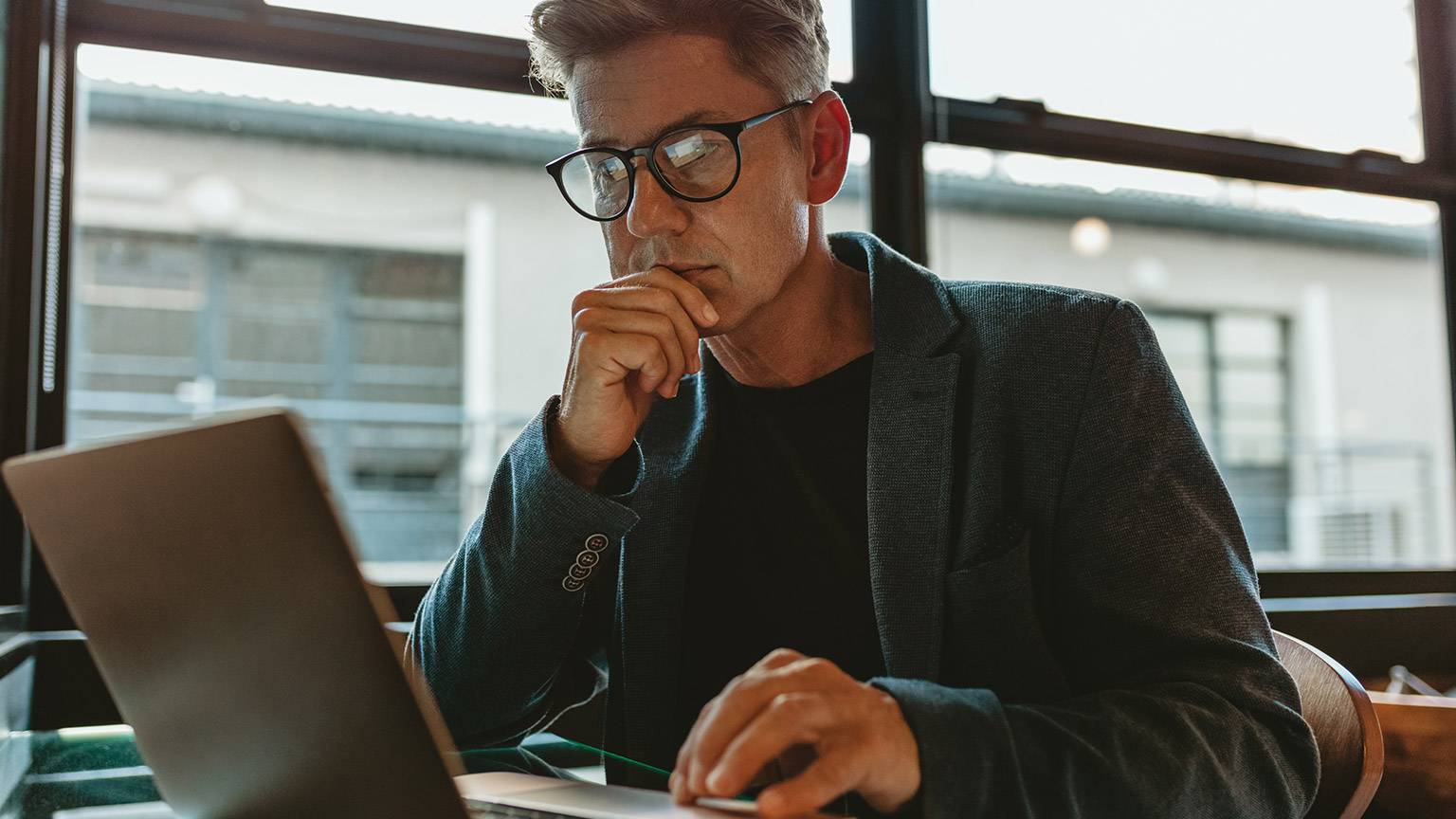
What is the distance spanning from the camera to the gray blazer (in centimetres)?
77

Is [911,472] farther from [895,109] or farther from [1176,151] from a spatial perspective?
[1176,151]

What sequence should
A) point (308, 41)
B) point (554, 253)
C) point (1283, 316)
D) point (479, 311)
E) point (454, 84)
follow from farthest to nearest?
point (1283, 316) < point (479, 311) < point (554, 253) < point (454, 84) < point (308, 41)

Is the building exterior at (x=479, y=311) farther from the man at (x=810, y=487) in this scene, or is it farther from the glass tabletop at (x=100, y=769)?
the glass tabletop at (x=100, y=769)

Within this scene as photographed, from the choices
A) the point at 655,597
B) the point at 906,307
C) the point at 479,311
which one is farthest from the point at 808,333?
the point at 479,311

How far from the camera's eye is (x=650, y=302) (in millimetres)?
1068

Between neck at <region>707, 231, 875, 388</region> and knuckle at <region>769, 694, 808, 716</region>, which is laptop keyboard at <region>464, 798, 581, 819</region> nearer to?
knuckle at <region>769, 694, 808, 716</region>

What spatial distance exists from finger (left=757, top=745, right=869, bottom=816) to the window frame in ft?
4.48

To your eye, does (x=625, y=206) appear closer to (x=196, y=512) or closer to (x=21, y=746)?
(x=196, y=512)

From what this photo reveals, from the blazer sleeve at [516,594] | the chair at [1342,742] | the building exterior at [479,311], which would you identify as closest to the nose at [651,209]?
the blazer sleeve at [516,594]

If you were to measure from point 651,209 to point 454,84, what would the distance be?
99 cm

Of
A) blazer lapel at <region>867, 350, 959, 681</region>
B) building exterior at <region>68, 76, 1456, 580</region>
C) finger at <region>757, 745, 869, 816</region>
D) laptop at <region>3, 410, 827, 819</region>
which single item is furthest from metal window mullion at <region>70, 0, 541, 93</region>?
finger at <region>757, 745, 869, 816</region>

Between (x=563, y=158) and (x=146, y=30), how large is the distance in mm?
1022

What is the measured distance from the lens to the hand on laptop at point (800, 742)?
539 millimetres

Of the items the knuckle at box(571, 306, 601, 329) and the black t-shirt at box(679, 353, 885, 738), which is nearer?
the knuckle at box(571, 306, 601, 329)
